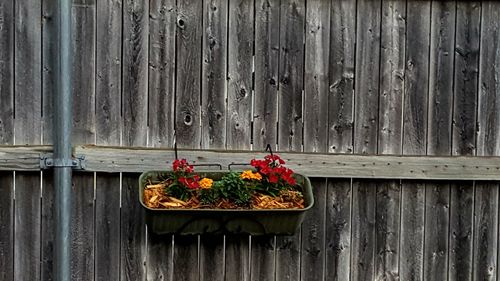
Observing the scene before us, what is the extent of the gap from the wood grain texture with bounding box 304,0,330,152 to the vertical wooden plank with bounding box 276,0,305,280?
1.2 inches

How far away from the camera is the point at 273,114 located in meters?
2.89

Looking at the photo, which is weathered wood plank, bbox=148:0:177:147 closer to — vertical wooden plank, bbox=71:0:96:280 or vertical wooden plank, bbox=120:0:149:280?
vertical wooden plank, bbox=120:0:149:280

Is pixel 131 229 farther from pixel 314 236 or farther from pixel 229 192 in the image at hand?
pixel 314 236

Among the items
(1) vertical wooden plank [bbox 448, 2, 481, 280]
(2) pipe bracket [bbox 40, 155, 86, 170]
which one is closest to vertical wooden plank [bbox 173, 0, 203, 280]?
(2) pipe bracket [bbox 40, 155, 86, 170]

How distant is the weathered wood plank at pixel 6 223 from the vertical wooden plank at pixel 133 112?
50cm

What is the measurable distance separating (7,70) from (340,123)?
1.58 m

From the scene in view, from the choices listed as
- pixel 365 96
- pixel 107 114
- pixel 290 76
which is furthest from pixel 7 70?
pixel 365 96

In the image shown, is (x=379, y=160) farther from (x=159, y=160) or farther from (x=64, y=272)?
(x=64, y=272)

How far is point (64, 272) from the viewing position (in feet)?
8.95

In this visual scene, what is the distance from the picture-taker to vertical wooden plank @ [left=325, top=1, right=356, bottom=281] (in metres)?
2.92

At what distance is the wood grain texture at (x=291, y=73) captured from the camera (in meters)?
2.89

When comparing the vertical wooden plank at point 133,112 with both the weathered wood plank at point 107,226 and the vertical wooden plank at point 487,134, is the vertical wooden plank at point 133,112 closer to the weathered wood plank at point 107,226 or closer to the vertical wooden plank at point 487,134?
the weathered wood plank at point 107,226

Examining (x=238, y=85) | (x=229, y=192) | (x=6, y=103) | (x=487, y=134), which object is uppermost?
(x=238, y=85)

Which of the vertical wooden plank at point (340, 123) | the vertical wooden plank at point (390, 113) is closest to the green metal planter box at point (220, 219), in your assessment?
the vertical wooden plank at point (340, 123)
